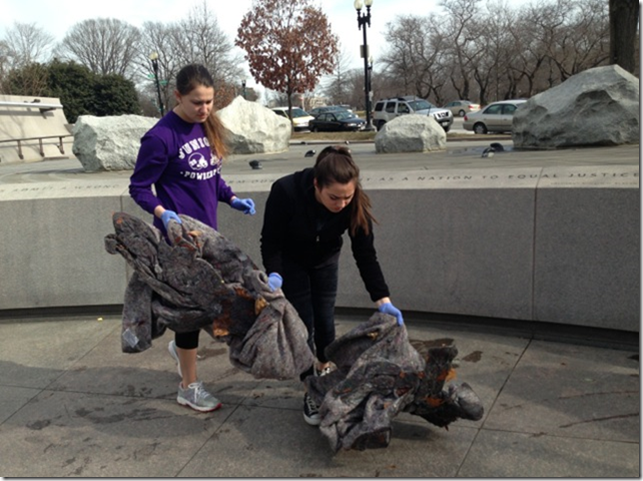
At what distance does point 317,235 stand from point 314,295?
15.7 inches

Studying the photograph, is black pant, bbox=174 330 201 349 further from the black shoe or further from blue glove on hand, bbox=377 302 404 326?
blue glove on hand, bbox=377 302 404 326

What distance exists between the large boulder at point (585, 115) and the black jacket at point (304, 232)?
712 centimetres

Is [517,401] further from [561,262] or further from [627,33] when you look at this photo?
[627,33]

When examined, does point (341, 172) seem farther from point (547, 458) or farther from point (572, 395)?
point (572, 395)

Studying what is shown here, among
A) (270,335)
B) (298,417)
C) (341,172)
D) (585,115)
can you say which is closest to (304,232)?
(341,172)

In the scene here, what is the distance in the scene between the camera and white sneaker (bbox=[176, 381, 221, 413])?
3510 mm

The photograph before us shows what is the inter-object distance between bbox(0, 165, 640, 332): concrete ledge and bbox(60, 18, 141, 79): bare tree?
62229mm

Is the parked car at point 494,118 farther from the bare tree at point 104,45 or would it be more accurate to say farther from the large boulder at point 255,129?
the bare tree at point 104,45

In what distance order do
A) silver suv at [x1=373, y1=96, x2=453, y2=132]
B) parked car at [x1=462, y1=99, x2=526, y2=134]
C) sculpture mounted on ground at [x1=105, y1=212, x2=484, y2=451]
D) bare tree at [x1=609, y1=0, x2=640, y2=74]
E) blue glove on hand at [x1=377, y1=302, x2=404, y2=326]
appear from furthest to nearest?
1. silver suv at [x1=373, y1=96, x2=453, y2=132]
2. parked car at [x1=462, y1=99, x2=526, y2=134]
3. bare tree at [x1=609, y1=0, x2=640, y2=74]
4. blue glove on hand at [x1=377, y1=302, x2=404, y2=326]
5. sculpture mounted on ground at [x1=105, y1=212, x2=484, y2=451]

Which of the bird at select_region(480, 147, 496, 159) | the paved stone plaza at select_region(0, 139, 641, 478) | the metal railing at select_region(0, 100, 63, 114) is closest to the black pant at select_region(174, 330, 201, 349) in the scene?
the paved stone plaza at select_region(0, 139, 641, 478)

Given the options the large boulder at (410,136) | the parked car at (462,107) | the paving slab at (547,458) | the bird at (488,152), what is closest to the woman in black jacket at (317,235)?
the paving slab at (547,458)

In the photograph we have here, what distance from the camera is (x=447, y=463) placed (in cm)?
284

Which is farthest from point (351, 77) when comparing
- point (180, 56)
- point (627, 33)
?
point (627, 33)

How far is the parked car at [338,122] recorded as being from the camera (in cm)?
3203
